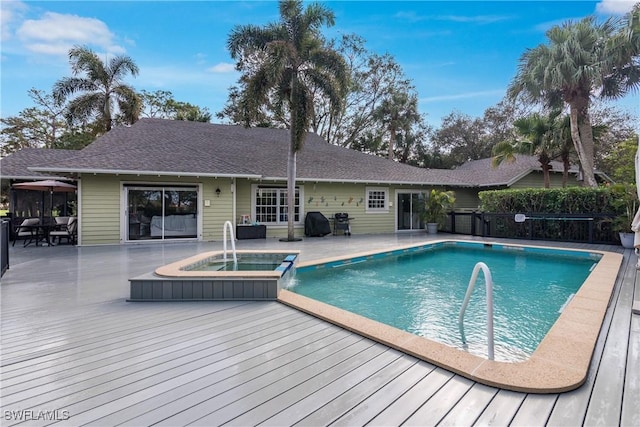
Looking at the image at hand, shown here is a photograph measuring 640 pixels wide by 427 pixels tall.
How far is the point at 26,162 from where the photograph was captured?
11688 mm

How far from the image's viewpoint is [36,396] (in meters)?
2.01

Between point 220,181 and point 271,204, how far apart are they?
85.5 inches

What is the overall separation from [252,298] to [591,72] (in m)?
12.7

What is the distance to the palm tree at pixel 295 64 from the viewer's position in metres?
10.0

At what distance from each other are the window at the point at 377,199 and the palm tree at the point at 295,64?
4369 mm

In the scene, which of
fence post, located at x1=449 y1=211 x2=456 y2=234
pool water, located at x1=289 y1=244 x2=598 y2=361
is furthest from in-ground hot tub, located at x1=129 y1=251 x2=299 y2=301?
fence post, located at x1=449 y1=211 x2=456 y2=234

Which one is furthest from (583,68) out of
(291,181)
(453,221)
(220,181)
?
(220,181)

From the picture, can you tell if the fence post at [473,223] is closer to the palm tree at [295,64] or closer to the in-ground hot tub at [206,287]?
the palm tree at [295,64]

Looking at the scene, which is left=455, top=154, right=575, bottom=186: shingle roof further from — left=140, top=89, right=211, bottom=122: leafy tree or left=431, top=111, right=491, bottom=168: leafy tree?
left=140, top=89, right=211, bottom=122: leafy tree

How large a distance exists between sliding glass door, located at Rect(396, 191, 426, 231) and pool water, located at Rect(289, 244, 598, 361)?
547 cm

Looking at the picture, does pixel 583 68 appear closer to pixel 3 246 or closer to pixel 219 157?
pixel 219 157

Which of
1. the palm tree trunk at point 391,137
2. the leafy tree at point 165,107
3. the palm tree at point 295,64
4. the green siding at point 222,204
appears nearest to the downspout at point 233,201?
the green siding at point 222,204

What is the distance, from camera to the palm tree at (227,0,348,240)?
10.0m

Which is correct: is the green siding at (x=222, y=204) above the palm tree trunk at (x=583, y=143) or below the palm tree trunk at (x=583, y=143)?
below
